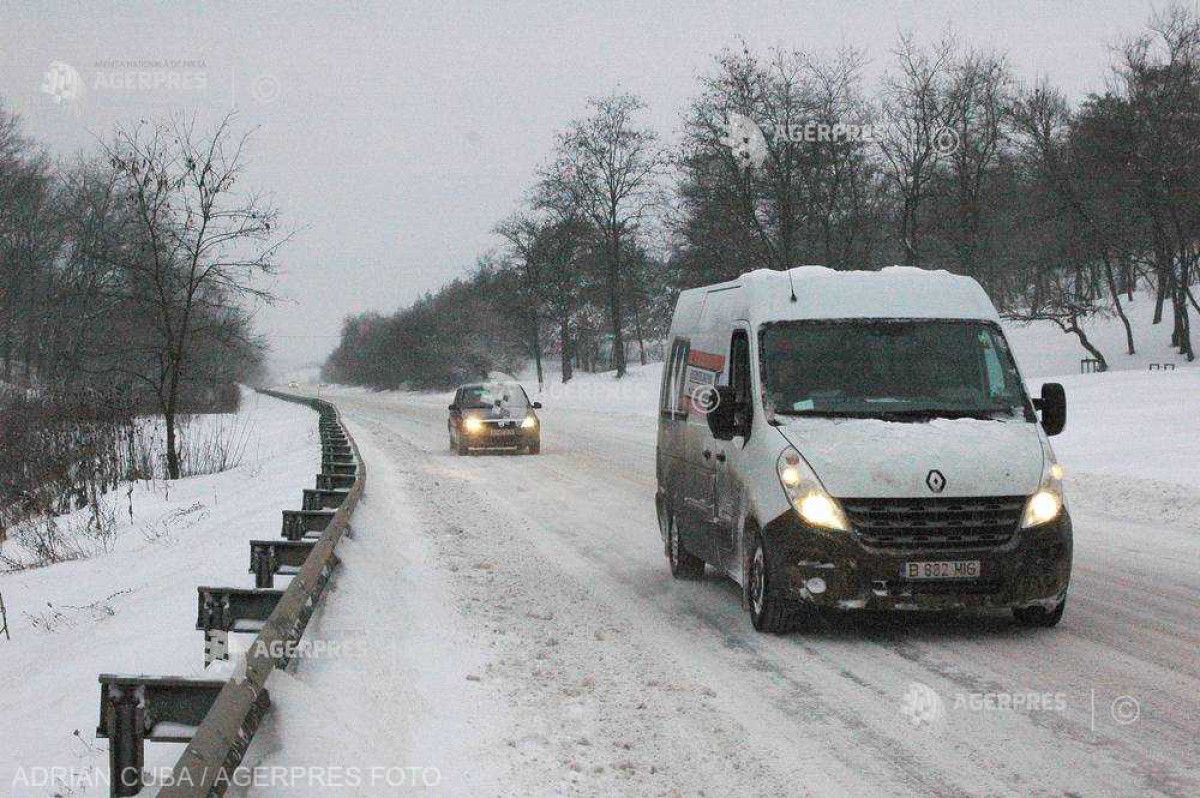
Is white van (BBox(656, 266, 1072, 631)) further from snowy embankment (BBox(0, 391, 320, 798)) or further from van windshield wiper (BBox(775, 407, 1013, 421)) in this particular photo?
snowy embankment (BBox(0, 391, 320, 798))

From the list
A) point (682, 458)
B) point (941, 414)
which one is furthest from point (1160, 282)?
point (941, 414)

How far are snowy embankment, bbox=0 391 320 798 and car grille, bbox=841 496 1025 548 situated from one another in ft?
12.1

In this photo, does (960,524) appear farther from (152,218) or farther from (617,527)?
(152,218)

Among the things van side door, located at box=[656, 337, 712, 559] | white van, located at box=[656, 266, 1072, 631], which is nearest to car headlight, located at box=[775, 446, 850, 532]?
white van, located at box=[656, 266, 1072, 631]

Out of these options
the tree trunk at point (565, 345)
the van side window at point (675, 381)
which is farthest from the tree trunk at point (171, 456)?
the tree trunk at point (565, 345)

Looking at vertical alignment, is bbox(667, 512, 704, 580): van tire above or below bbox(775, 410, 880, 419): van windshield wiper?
below

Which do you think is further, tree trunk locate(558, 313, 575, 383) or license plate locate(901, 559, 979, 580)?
tree trunk locate(558, 313, 575, 383)

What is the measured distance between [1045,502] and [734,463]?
1997 mm

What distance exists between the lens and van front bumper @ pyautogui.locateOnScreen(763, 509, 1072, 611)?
7.12 metres

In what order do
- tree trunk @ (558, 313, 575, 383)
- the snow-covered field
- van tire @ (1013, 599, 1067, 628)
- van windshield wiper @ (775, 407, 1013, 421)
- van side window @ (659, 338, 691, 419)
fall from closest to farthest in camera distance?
the snow-covered field
van tire @ (1013, 599, 1067, 628)
van windshield wiper @ (775, 407, 1013, 421)
van side window @ (659, 338, 691, 419)
tree trunk @ (558, 313, 575, 383)

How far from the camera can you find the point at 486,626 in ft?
26.2

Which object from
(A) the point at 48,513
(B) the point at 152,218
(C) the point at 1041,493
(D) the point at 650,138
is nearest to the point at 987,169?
(D) the point at 650,138

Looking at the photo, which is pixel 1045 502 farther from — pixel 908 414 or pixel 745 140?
pixel 745 140

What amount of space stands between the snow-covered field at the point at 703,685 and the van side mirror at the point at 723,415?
4.17 feet
